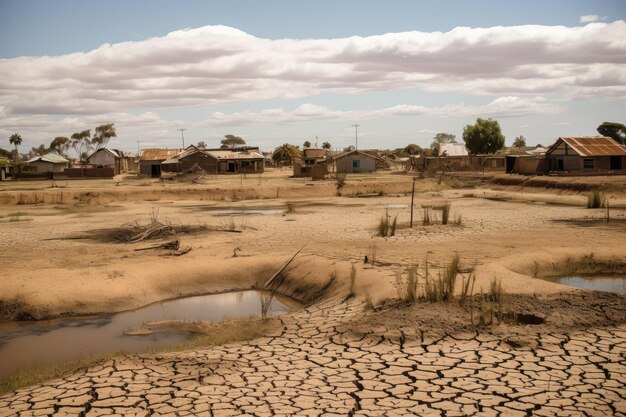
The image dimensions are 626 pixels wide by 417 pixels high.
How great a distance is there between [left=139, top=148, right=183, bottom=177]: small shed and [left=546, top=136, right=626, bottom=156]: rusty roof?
3494 centimetres

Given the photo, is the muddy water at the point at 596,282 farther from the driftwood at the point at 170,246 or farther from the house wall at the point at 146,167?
the house wall at the point at 146,167

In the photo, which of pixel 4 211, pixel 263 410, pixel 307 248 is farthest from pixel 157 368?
pixel 4 211

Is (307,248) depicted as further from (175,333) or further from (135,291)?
(175,333)

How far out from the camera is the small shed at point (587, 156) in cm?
4322

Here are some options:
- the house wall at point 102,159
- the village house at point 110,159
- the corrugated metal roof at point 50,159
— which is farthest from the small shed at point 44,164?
the house wall at point 102,159

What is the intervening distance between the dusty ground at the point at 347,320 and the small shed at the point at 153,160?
3536 centimetres

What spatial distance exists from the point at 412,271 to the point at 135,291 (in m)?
5.99

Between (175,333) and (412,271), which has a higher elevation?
(412,271)

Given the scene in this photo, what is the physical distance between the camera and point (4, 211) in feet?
96.8

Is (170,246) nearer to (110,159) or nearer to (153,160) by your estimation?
(153,160)

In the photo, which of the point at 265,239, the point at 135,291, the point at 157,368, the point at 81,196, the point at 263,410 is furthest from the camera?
the point at 81,196

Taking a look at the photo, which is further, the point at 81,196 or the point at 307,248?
the point at 81,196

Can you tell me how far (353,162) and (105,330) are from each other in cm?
5214

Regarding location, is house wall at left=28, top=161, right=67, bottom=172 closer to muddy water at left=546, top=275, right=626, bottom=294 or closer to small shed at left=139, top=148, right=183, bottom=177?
small shed at left=139, top=148, right=183, bottom=177
